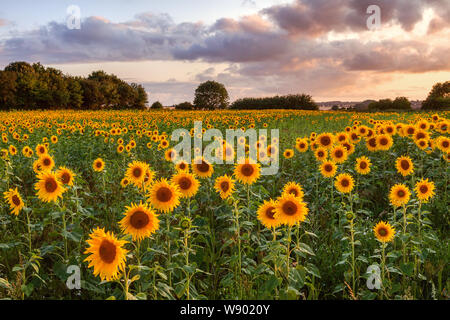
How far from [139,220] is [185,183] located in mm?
1026

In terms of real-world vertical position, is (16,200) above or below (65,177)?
below

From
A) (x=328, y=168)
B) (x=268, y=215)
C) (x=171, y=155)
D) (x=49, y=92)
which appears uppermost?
(x=49, y=92)

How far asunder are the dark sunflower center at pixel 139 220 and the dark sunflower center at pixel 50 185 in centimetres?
145

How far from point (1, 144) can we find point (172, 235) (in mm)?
10407

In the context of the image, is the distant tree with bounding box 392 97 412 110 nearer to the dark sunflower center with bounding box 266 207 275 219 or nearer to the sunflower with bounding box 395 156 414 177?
the sunflower with bounding box 395 156 414 177

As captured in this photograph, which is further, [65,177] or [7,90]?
[7,90]

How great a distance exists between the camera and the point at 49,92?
55.6 metres

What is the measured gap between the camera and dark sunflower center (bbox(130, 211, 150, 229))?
2789 millimetres

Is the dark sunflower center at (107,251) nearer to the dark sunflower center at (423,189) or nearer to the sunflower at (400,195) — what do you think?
the sunflower at (400,195)

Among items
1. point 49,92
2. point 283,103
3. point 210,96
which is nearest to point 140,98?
point 210,96

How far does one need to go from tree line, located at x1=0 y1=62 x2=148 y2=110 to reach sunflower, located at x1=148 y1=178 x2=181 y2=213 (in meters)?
59.9

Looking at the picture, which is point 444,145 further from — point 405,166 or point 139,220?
point 139,220
